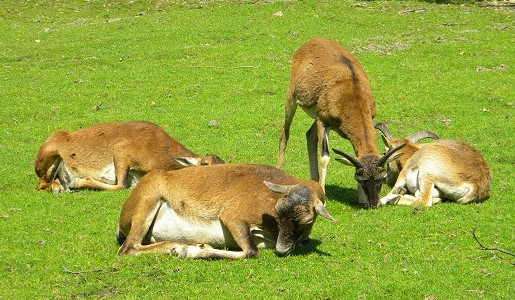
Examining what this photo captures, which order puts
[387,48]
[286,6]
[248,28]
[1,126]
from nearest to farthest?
[1,126]
[387,48]
[248,28]
[286,6]

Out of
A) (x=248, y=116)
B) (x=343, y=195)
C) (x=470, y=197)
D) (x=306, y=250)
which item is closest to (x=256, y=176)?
(x=306, y=250)

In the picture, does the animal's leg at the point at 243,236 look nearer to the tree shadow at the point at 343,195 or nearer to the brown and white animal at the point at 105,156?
the tree shadow at the point at 343,195

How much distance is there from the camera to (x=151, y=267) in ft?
31.1

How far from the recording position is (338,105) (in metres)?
13.1

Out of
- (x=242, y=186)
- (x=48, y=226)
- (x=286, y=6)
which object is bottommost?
(x=286, y=6)

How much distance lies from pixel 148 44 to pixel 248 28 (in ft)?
11.8

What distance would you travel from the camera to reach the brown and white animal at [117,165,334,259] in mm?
9578

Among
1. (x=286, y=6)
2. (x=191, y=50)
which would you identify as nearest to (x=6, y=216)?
(x=191, y=50)

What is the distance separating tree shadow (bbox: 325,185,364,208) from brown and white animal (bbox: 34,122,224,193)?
241cm

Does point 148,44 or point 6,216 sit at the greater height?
point 6,216

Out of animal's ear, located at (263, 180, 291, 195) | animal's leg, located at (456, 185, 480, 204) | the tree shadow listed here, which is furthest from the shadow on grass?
animal's leg, located at (456, 185, 480, 204)

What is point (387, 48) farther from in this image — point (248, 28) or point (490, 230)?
point (490, 230)

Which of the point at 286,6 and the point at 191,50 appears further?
the point at 286,6

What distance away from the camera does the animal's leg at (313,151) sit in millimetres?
14473
